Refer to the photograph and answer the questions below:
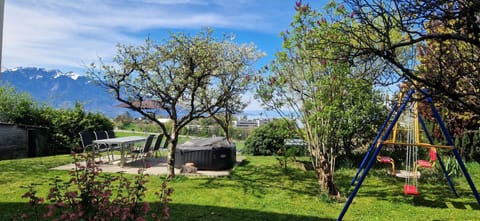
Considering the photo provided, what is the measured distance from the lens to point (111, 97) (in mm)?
8305

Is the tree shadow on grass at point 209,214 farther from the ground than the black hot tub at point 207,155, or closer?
closer

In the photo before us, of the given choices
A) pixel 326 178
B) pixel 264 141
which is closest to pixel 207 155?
pixel 326 178

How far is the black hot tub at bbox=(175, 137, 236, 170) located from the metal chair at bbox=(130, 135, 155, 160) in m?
0.90

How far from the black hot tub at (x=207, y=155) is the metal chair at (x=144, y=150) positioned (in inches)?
35.6

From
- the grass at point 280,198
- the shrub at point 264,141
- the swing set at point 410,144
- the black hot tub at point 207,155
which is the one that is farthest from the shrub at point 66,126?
the swing set at point 410,144

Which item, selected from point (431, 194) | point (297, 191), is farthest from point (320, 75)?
point (431, 194)

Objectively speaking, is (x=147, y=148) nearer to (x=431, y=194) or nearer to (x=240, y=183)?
(x=240, y=183)

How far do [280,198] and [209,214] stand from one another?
1.73 meters

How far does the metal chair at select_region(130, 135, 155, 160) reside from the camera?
31.8 ft

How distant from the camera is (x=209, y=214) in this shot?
203 inches

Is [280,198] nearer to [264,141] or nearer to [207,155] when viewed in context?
[207,155]

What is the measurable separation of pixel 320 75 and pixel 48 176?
6.62 meters

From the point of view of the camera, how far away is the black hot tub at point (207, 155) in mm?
9367

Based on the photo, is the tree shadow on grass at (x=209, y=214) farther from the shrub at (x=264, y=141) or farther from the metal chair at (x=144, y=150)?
the shrub at (x=264, y=141)
